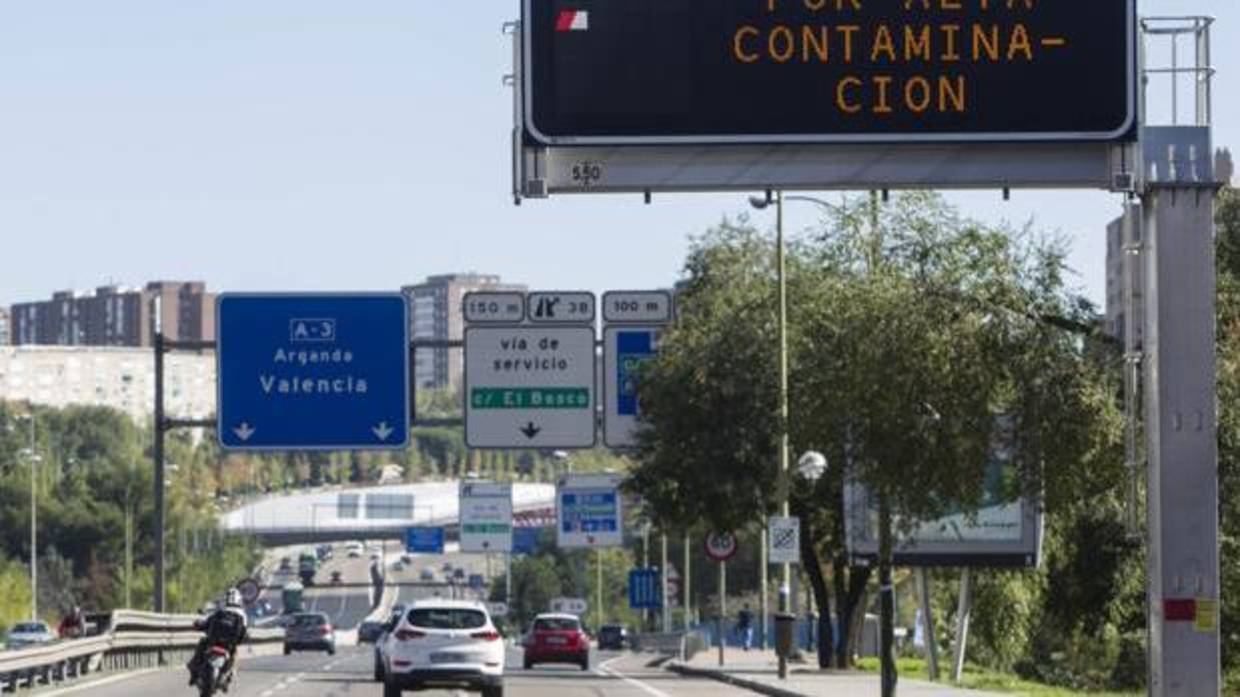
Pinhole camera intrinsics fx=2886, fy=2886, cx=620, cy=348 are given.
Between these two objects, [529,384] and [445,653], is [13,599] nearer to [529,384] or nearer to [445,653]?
[529,384]

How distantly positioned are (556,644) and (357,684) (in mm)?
18816

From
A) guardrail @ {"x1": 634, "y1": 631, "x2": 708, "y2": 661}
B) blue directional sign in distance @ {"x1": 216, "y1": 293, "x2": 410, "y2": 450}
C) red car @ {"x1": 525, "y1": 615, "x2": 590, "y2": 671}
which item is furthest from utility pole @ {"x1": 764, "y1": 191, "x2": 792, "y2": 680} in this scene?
guardrail @ {"x1": 634, "y1": 631, "x2": 708, "y2": 661}

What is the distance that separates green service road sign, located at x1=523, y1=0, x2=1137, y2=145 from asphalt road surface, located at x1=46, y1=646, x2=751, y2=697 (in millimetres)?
18963

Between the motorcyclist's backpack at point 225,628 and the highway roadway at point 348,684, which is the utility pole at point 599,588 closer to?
the highway roadway at point 348,684

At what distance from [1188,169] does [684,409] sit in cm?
3464

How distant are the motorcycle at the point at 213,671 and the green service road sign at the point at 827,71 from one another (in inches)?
516

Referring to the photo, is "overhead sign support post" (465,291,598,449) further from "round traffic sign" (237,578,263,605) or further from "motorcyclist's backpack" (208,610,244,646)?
"round traffic sign" (237,578,263,605)

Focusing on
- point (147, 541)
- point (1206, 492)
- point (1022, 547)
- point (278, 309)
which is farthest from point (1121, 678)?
point (147, 541)

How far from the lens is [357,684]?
4978 centimetres

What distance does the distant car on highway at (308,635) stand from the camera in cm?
8900

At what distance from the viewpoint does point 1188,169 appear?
26.7 m

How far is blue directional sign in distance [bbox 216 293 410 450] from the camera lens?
2064 inches

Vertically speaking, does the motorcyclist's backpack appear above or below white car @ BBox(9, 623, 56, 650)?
above

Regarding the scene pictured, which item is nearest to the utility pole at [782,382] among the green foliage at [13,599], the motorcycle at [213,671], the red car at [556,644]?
the red car at [556,644]
